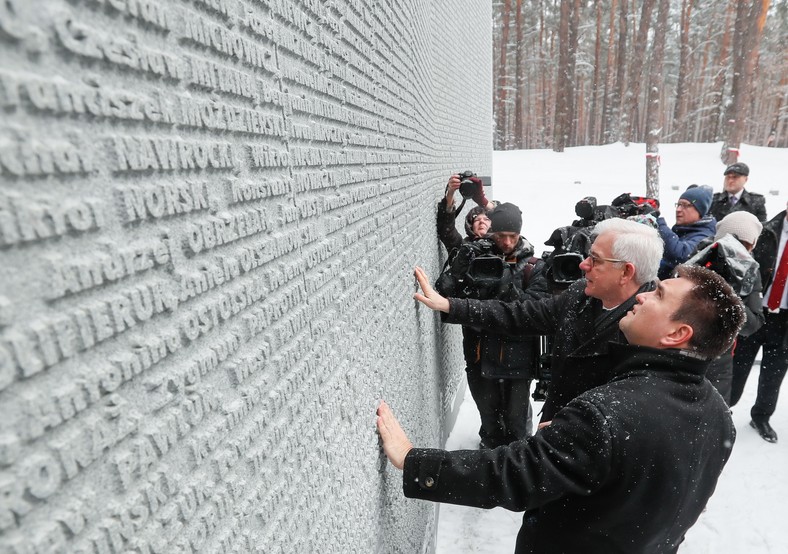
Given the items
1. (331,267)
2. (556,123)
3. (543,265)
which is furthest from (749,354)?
(556,123)

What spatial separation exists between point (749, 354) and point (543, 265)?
2558 mm

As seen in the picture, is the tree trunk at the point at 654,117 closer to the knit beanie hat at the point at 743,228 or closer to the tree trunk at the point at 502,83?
the knit beanie hat at the point at 743,228

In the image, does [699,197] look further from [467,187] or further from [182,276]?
[182,276]

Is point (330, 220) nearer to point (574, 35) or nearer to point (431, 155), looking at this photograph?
point (431, 155)

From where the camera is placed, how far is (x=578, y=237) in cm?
318

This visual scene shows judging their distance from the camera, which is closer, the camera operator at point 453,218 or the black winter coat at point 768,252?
the camera operator at point 453,218

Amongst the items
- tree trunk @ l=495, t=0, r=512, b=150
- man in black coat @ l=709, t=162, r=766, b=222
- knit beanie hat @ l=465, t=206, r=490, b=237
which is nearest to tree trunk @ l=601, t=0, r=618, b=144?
tree trunk @ l=495, t=0, r=512, b=150

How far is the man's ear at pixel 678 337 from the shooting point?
4.99ft

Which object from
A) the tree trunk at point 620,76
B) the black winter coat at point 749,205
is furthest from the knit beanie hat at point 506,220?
the tree trunk at point 620,76

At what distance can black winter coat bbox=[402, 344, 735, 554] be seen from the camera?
1437mm

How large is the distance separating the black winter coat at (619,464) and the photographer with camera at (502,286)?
1535 mm

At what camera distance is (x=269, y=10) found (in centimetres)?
95

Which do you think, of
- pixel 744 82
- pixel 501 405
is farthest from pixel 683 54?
pixel 501 405

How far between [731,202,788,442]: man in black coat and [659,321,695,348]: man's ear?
138 inches
